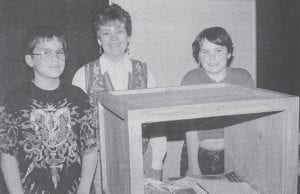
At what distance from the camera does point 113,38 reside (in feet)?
5.99

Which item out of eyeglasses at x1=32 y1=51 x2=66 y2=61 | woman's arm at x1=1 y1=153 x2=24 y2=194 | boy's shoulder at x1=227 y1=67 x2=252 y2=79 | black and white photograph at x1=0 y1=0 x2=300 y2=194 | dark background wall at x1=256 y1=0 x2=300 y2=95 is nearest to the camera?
black and white photograph at x1=0 y1=0 x2=300 y2=194

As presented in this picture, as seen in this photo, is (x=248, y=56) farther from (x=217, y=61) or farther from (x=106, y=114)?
(x=106, y=114)

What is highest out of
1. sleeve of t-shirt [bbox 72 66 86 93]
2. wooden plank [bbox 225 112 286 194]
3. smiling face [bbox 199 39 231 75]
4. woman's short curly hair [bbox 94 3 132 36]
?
woman's short curly hair [bbox 94 3 132 36]

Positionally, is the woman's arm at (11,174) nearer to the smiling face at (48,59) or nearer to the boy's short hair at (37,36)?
the smiling face at (48,59)


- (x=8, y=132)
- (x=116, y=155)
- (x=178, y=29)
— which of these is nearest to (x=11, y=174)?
(x=8, y=132)

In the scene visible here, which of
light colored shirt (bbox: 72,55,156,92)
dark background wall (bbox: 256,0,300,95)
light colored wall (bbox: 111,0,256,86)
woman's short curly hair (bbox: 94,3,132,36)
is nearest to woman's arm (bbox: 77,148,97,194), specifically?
light colored shirt (bbox: 72,55,156,92)

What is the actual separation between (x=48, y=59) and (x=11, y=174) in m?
0.50

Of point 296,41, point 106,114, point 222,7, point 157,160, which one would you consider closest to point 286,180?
point 106,114

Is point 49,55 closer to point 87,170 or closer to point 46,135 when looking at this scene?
point 46,135

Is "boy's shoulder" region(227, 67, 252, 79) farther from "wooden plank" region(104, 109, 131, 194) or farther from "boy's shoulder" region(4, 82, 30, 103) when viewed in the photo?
"boy's shoulder" region(4, 82, 30, 103)

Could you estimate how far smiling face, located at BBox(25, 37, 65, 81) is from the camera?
59.3 inches

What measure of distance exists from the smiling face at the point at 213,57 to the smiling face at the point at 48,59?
0.73 m

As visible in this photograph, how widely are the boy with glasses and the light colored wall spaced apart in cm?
97

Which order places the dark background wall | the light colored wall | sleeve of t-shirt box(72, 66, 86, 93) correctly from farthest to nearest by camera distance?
the light colored wall → the dark background wall → sleeve of t-shirt box(72, 66, 86, 93)
